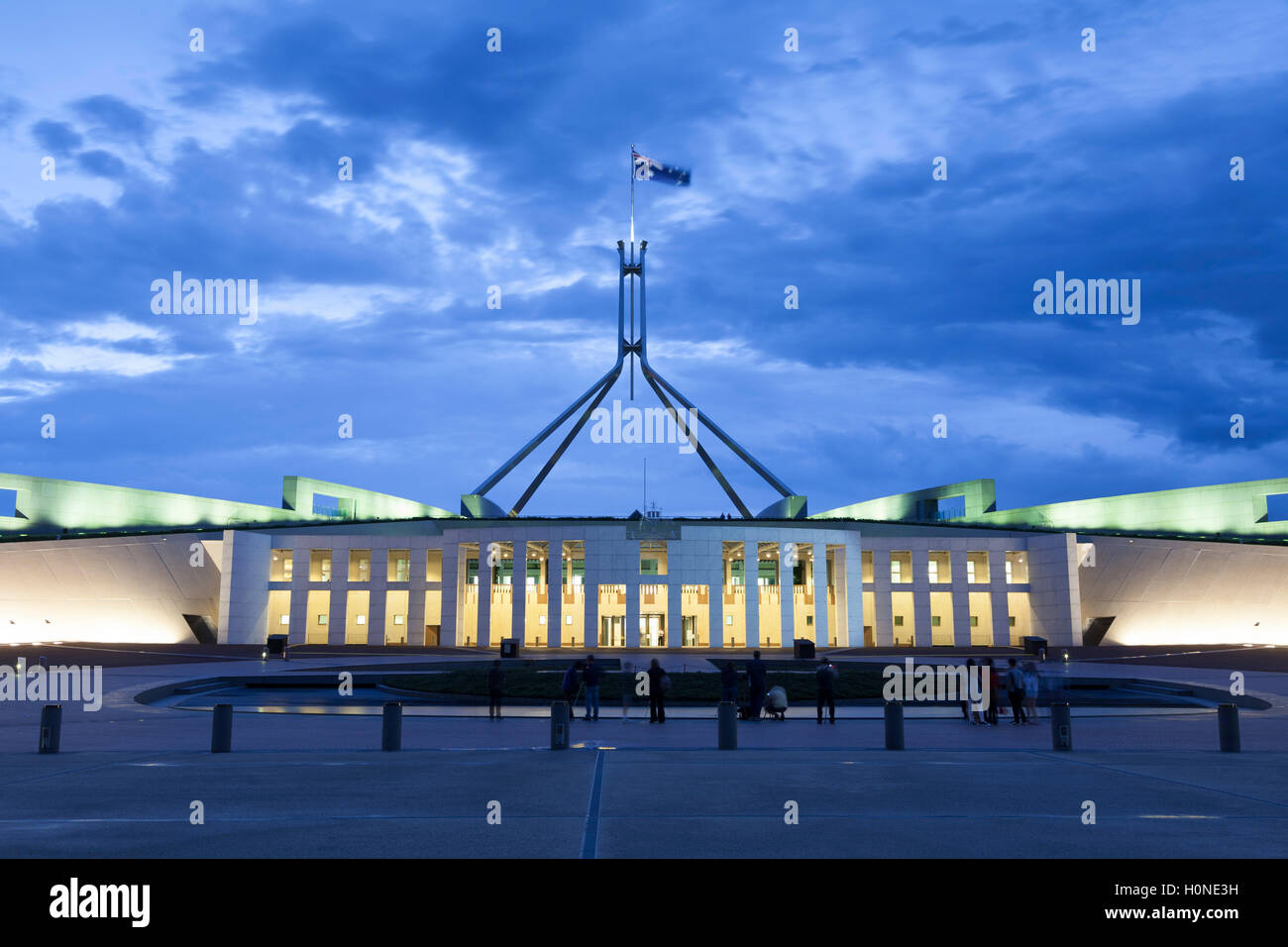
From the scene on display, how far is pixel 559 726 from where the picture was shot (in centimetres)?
1630

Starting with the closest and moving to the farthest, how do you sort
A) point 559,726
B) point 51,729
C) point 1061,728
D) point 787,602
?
point 51,729 < point 1061,728 < point 559,726 < point 787,602

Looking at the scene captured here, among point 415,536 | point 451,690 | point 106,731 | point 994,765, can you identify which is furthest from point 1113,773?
point 415,536

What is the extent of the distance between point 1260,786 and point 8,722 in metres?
23.2

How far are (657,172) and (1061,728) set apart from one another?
6996cm

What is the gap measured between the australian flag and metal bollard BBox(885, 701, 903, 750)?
65.8 meters

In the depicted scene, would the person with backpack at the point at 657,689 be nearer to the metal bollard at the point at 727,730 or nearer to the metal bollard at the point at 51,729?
the metal bollard at the point at 727,730

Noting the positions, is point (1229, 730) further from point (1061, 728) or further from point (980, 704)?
point (980, 704)

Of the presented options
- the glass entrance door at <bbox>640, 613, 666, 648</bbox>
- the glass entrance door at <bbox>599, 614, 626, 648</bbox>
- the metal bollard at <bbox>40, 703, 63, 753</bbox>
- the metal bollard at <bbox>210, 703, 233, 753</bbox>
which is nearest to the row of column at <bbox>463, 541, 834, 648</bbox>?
the glass entrance door at <bbox>640, 613, 666, 648</bbox>

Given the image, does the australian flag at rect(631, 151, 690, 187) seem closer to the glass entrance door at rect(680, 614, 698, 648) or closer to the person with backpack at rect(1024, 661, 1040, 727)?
the glass entrance door at rect(680, 614, 698, 648)

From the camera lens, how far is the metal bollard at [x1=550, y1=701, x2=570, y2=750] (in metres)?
16.2

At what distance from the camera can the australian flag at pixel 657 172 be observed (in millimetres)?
76562

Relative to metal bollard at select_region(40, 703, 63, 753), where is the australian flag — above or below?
above

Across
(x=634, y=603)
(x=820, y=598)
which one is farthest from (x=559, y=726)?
(x=820, y=598)
